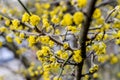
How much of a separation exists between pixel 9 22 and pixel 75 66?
526 millimetres

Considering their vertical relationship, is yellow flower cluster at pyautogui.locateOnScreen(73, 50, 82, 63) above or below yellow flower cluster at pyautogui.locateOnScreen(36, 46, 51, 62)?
below

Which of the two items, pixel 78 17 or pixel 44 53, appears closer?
pixel 78 17

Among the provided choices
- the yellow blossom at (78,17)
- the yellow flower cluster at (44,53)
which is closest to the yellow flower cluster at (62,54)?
the yellow flower cluster at (44,53)

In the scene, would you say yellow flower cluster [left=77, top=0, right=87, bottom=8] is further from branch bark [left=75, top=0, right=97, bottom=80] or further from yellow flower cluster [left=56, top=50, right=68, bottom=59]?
yellow flower cluster [left=56, top=50, right=68, bottom=59]

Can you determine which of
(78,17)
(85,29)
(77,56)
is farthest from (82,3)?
(77,56)

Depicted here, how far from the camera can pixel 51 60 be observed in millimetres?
1489

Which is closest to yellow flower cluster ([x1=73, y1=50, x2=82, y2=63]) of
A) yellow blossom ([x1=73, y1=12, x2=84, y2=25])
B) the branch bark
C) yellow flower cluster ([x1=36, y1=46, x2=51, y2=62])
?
the branch bark

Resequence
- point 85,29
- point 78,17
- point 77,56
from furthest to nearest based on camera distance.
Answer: point 77,56 < point 85,29 < point 78,17

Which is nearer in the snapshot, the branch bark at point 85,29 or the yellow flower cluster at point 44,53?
the branch bark at point 85,29

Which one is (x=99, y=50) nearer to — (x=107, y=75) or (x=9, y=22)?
(x=9, y=22)

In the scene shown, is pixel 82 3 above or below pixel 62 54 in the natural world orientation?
above

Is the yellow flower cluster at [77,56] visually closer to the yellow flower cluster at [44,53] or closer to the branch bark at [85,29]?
the branch bark at [85,29]

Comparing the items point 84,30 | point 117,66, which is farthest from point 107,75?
point 84,30

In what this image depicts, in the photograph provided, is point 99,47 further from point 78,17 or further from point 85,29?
point 78,17
